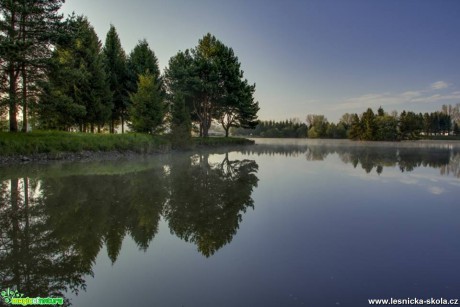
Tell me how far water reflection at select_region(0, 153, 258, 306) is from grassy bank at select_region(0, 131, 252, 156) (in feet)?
26.3

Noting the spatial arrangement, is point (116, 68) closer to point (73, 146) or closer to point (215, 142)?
point (215, 142)

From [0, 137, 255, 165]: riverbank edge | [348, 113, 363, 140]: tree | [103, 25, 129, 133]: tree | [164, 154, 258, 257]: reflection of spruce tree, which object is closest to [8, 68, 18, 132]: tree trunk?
[0, 137, 255, 165]: riverbank edge

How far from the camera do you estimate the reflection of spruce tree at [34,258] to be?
376 centimetres

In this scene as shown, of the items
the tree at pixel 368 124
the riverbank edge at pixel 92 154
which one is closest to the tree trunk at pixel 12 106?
the riverbank edge at pixel 92 154

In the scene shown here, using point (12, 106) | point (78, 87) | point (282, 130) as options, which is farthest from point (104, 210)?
point (282, 130)

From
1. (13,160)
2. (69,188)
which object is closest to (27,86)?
(13,160)

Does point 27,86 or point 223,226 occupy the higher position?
point 27,86

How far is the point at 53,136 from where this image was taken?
20891 millimetres

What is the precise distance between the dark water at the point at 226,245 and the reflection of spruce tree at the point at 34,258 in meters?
0.02

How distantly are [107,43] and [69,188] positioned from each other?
105ft

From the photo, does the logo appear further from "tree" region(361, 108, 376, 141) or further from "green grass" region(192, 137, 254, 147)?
"tree" region(361, 108, 376, 141)

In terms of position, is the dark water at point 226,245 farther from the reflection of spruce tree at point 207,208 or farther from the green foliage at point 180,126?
the green foliage at point 180,126

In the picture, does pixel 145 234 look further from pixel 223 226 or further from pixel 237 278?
pixel 237 278

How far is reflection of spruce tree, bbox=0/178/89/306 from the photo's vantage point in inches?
148
